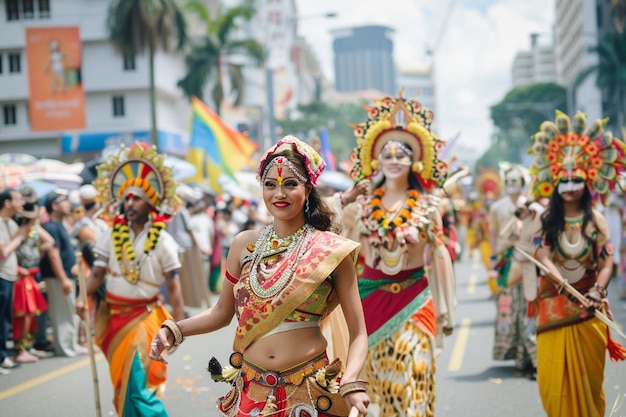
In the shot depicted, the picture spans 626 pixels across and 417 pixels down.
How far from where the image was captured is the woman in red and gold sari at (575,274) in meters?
7.28

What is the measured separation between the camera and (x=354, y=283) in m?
4.65

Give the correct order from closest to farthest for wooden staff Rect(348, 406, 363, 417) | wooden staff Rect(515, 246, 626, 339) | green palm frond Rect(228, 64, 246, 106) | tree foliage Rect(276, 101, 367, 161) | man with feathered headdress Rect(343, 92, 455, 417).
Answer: wooden staff Rect(348, 406, 363, 417) < wooden staff Rect(515, 246, 626, 339) < man with feathered headdress Rect(343, 92, 455, 417) < green palm frond Rect(228, 64, 246, 106) < tree foliage Rect(276, 101, 367, 161)

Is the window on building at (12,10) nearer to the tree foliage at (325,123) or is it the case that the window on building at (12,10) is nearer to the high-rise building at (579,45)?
the tree foliage at (325,123)

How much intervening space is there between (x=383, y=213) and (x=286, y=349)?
3.44m

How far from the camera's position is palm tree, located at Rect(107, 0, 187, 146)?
138 feet

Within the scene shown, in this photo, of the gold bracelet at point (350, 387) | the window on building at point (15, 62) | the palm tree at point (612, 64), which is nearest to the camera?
the gold bracelet at point (350, 387)

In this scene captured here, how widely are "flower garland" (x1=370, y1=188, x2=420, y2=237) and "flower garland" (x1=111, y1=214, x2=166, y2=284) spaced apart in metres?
1.63

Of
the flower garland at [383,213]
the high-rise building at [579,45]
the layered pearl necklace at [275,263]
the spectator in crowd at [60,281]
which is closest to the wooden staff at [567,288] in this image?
the flower garland at [383,213]

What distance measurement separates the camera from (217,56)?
162 ft

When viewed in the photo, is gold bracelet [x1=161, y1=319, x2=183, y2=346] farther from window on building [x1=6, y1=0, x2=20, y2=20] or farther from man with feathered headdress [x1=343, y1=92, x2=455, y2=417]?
window on building [x1=6, y1=0, x2=20, y2=20]

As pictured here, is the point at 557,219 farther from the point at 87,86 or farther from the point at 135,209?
the point at 87,86

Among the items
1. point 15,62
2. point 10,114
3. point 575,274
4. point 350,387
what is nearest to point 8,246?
point 575,274

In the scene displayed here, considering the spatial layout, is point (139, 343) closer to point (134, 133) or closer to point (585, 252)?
point (585, 252)

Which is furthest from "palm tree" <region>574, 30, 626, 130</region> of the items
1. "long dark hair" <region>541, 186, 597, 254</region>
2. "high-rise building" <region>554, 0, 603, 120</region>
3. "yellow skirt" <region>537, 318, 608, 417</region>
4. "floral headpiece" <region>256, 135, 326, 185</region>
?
"floral headpiece" <region>256, 135, 326, 185</region>
